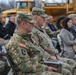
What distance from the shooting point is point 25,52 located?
402cm

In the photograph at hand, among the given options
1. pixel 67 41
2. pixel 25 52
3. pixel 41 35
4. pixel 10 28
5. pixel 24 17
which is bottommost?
pixel 10 28

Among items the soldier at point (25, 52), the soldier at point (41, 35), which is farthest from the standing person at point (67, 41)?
the soldier at point (25, 52)

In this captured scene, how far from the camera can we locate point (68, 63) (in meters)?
5.20

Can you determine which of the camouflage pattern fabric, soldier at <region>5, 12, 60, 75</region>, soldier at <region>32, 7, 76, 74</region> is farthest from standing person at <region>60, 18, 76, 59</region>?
the camouflage pattern fabric

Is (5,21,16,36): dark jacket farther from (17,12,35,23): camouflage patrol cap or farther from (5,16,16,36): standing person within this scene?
(17,12,35,23): camouflage patrol cap

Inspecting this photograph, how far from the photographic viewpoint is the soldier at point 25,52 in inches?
156

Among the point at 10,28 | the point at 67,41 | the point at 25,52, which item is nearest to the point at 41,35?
the point at 25,52

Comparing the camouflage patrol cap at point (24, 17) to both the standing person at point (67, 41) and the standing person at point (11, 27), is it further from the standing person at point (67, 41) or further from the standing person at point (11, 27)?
the standing person at point (11, 27)

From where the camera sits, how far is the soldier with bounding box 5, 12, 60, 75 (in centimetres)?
396

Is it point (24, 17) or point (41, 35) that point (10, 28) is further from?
point (24, 17)

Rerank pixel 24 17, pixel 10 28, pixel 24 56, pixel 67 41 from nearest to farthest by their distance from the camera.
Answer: pixel 24 56
pixel 24 17
pixel 67 41
pixel 10 28

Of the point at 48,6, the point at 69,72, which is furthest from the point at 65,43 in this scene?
the point at 48,6

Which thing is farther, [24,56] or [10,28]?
[10,28]

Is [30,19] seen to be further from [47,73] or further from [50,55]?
[50,55]
